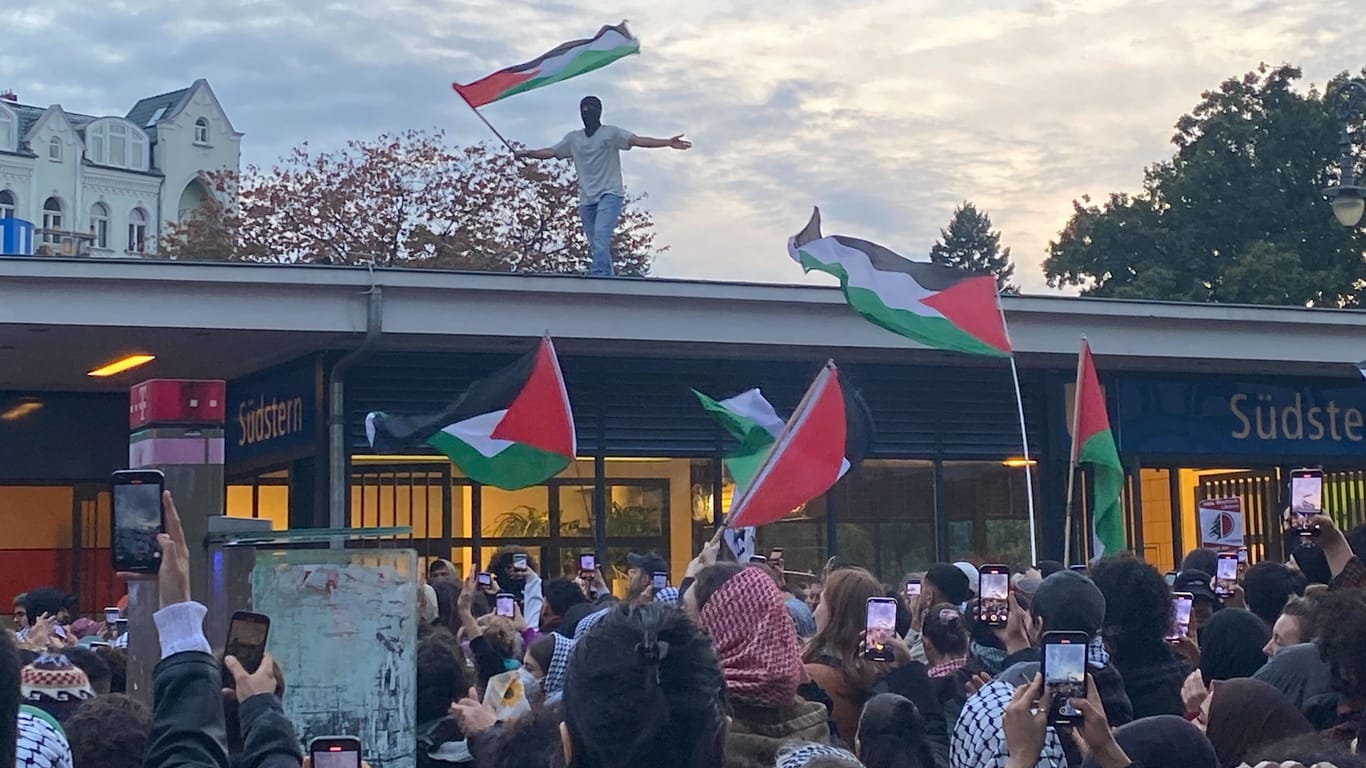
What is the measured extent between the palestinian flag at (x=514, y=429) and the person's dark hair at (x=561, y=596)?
3360mm

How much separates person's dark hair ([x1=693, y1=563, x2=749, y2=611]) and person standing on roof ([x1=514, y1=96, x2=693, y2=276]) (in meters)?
12.1

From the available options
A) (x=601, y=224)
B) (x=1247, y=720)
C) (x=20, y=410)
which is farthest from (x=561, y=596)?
(x=20, y=410)

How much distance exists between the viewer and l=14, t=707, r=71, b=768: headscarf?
3.71 m

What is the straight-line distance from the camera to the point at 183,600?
399cm

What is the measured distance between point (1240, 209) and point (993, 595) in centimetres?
4766

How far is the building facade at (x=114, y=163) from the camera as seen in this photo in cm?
8744

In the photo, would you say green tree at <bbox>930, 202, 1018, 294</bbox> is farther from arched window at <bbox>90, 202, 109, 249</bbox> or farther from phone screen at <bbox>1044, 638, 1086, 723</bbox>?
phone screen at <bbox>1044, 638, 1086, 723</bbox>

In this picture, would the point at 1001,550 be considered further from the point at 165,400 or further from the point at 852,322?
the point at 165,400

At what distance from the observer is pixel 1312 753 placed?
3.38m

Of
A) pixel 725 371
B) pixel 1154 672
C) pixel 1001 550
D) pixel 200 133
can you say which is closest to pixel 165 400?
pixel 1154 672

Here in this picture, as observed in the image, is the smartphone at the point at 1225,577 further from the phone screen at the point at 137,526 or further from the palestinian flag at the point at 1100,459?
the phone screen at the point at 137,526

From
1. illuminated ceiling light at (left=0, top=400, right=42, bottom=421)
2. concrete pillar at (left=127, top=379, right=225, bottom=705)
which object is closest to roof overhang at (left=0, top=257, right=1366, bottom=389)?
illuminated ceiling light at (left=0, top=400, right=42, bottom=421)

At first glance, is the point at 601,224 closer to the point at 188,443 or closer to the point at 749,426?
the point at 749,426

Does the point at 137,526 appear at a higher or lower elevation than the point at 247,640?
higher
